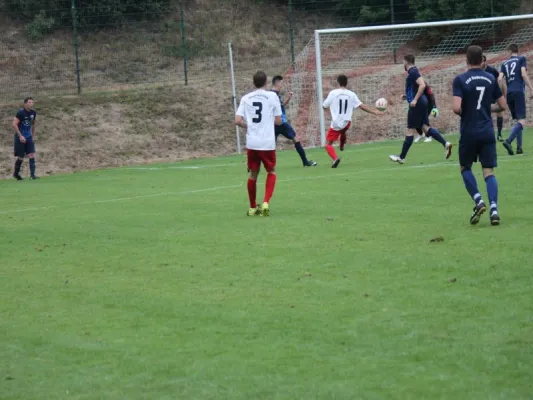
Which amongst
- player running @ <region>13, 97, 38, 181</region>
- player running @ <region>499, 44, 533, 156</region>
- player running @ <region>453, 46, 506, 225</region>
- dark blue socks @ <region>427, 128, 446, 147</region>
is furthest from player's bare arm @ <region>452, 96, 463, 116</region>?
player running @ <region>13, 97, 38, 181</region>

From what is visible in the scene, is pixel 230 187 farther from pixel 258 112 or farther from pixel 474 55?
pixel 474 55

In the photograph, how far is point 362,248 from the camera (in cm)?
1030

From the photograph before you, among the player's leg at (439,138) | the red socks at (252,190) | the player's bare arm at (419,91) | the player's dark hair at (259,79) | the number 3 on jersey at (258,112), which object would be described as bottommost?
the red socks at (252,190)

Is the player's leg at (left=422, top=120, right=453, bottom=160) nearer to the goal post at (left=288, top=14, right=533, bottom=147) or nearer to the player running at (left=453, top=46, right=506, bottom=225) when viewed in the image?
the player running at (left=453, top=46, right=506, bottom=225)

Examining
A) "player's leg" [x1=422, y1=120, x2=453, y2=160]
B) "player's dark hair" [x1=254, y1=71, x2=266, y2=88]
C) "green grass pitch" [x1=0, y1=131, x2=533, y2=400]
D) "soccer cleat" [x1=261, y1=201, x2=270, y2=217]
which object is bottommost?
"green grass pitch" [x1=0, y1=131, x2=533, y2=400]

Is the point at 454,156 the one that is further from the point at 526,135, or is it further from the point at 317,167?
the point at 526,135

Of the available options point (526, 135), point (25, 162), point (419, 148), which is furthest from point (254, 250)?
point (25, 162)

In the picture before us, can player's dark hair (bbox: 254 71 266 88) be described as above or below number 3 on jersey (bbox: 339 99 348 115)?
above

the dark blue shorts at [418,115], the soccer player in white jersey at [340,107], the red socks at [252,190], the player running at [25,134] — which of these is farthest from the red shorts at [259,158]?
the player running at [25,134]

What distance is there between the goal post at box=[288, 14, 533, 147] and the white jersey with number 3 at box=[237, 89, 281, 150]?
55.4ft

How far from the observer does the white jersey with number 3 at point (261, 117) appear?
44.5ft

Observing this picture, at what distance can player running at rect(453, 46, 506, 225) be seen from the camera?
11.2 meters

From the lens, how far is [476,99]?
37.0 ft

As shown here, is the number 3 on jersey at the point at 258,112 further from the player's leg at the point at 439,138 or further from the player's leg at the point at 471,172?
the player's leg at the point at 439,138
